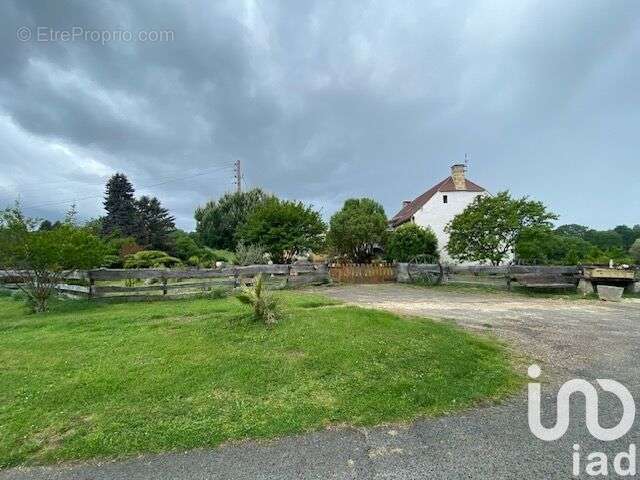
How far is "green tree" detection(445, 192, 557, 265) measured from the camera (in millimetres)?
16641

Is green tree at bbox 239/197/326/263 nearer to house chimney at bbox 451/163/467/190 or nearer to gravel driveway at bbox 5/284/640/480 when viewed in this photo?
house chimney at bbox 451/163/467/190

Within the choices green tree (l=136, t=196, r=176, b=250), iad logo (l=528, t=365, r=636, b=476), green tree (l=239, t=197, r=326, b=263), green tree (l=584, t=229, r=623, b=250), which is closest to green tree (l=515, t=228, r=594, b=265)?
green tree (l=239, t=197, r=326, b=263)

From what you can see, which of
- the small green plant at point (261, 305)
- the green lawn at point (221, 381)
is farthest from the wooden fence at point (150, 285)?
the small green plant at point (261, 305)

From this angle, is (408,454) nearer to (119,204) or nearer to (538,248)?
(538,248)

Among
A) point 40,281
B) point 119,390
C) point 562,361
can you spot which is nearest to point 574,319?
point 562,361

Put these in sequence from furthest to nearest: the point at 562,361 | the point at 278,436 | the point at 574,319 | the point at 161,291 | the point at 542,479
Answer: the point at 161,291 → the point at 574,319 → the point at 562,361 → the point at 278,436 → the point at 542,479

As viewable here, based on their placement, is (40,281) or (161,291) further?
(161,291)

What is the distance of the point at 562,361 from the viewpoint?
4395mm

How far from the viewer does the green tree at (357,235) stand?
23.0m

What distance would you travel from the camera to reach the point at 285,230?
64.6 ft

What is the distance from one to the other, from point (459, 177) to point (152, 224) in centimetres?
2963

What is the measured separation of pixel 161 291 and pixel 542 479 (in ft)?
35.1

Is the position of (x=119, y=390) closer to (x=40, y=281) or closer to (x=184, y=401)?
(x=184, y=401)

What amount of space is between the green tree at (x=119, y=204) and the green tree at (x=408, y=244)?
29.3 metres
